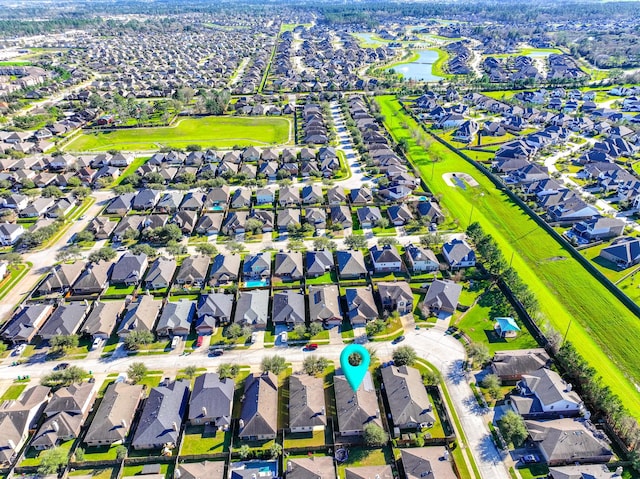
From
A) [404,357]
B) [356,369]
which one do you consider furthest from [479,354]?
[356,369]

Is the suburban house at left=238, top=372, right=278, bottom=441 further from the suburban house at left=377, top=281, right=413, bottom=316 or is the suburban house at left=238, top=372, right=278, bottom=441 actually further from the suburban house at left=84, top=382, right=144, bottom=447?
the suburban house at left=377, top=281, right=413, bottom=316

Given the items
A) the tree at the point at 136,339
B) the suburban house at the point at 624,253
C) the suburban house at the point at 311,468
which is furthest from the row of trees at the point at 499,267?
the tree at the point at 136,339

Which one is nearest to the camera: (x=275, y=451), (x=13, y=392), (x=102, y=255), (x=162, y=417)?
(x=275, y=451)

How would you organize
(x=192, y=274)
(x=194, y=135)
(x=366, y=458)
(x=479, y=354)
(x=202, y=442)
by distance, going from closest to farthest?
(x=366, y=458), (x=202, y=442), (x=479, y=354), (x=192, y=274), (x=194, y=135)

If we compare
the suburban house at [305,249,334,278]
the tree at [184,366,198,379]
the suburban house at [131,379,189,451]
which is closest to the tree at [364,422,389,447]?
the suburban house at [131,379,189,451]

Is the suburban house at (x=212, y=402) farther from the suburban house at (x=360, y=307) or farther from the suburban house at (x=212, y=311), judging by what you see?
the suburban house at (x=360, y=307)

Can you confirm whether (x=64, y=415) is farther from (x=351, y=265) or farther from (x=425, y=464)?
(x=351, y=265)

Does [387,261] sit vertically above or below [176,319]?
above
